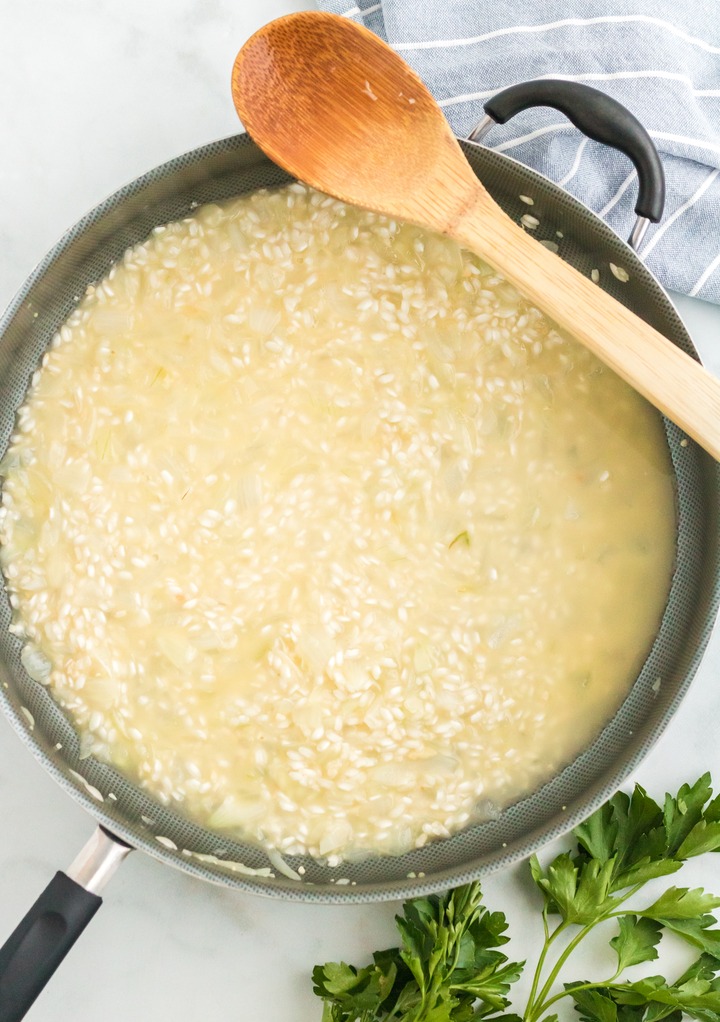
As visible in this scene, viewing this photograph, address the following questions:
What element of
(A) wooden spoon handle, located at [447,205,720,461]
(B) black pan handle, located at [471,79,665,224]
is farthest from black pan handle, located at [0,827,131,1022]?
(B) black pan handle, located at [471,79,665,224]

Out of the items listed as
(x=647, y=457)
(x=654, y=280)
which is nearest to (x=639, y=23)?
(x=654, y=280)

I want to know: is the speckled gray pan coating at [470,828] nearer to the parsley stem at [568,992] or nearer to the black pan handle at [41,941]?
the black pan handle at [41,941]

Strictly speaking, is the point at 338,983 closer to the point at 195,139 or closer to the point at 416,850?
the point at 416,850

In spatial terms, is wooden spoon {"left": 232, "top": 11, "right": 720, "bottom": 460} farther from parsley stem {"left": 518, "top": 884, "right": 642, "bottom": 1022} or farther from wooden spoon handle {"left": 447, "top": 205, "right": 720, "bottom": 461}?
parsley stem {"left": 518, "top": 884, "right": 642, "bottom": 1022}

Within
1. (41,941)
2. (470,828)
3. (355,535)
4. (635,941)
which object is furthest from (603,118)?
(41,941)

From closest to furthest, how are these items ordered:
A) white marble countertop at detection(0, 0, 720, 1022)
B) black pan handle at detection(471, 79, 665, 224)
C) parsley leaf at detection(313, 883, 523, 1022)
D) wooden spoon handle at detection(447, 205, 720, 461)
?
wooden spoon handle at detection(447, 205, 720, 461) < black pan handle at detection(471, 79, 665, 224) < parsley leaf at detection(313, 883, 523, 1022) < white marble countertop at detection(0, 0, 720, 1022)

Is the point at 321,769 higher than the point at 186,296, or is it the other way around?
the point at 186,296

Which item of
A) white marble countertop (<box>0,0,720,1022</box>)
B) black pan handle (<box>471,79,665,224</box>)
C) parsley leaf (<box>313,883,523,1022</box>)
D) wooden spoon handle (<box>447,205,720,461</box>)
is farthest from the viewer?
white marble countertop (<box>0,0,720,1022</box>)

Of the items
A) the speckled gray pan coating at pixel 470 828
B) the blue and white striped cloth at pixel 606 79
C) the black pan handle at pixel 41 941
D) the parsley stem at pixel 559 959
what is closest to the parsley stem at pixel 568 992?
the parsley stem at pixel 559 959
